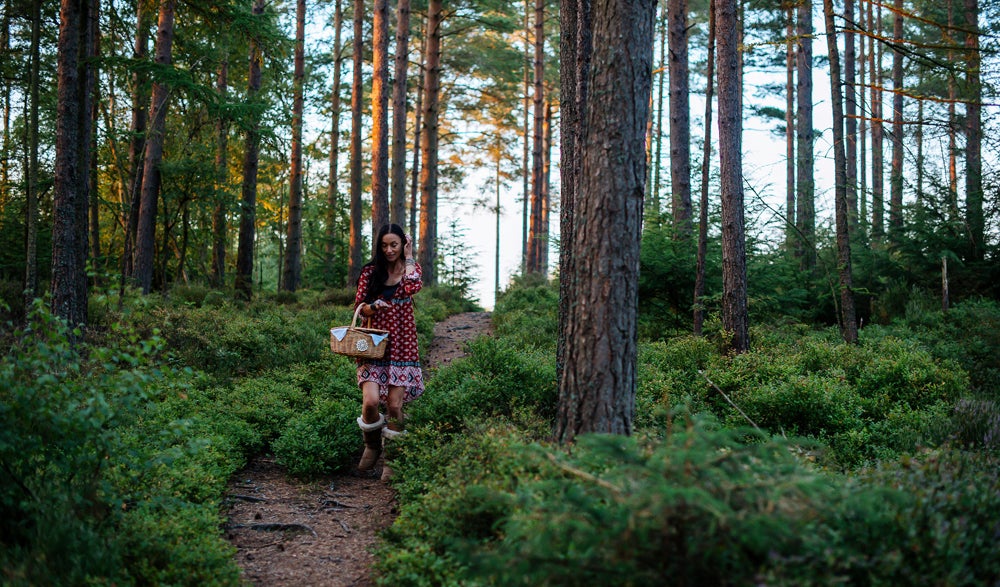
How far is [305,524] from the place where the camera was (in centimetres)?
515

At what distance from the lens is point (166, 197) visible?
566 inches

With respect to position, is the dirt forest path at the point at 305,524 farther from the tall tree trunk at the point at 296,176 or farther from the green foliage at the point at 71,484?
the tall tree trunk at the point at 296,176

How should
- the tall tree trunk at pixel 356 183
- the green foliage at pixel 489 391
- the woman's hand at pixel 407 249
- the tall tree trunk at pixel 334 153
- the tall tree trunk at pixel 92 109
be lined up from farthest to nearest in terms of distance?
the tall tree trunk at pixel 334 153 → the tall tree trunk at pixel 356 183 → the tall tree trunk at pixel 92 109 → the woman's hand at pixel 407 249 → the green foliage at pixel 489 391

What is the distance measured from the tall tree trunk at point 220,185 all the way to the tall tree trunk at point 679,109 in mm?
9506

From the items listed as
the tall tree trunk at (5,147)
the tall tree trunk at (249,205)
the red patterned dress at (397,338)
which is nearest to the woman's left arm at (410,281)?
the red patterned dress at (397,338)

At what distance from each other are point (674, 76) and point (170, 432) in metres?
12.4

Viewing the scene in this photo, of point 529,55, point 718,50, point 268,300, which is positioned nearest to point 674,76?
point 718,50

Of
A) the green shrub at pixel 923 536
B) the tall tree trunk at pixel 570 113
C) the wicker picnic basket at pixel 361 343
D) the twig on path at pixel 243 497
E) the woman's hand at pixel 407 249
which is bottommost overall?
the twig on path at pixel 243 497

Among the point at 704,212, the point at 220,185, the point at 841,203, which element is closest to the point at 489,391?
the point at 704,212

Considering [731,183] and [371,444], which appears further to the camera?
[731,183]

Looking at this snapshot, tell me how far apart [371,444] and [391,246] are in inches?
78.9

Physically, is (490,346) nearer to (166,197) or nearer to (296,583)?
(296,583)

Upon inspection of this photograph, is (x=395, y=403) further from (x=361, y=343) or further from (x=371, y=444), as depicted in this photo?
(x=361, y=343)

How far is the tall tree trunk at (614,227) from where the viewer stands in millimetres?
4293
